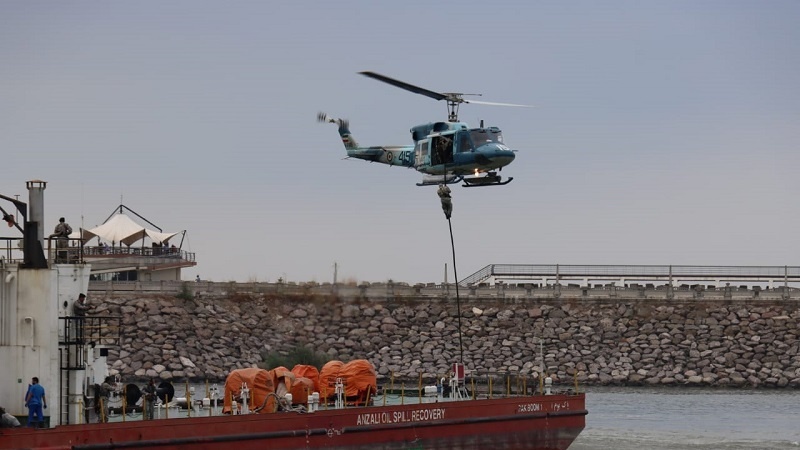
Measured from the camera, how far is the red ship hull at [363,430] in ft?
106

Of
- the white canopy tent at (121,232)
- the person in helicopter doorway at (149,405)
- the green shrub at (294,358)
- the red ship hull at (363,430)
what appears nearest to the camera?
the red ship hull at (363,430)

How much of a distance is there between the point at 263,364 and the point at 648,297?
18351 millimetres

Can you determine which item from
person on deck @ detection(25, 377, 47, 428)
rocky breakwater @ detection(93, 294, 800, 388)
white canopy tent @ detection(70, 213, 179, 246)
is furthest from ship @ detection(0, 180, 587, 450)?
white canopy tent @ detection(70, 213, 179, 246)

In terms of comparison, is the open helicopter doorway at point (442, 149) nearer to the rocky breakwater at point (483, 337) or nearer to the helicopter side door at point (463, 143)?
the helicopter side door at point (463, 143)

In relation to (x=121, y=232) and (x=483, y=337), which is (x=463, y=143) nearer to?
(x=483, y=337)

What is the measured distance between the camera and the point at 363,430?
121ft

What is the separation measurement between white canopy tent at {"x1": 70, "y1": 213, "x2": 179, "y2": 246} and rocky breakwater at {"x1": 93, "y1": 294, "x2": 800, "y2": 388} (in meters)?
14.3

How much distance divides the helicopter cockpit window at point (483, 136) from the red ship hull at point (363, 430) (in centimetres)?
1000

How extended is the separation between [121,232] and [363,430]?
50849 millimetres

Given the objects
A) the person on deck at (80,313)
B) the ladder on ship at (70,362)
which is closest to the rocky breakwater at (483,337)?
the ladder on ship at (70,362)

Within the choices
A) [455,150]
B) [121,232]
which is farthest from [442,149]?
[121,232]

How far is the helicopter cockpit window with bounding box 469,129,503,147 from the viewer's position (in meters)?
49.3

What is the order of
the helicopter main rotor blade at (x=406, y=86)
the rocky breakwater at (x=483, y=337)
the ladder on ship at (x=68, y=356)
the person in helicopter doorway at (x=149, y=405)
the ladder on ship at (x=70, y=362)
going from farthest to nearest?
the rocky breakwater at (x=483, y=337) → the helicopter main rotor blade at (x=406, y=86) → the person in helicopter doorway at (x=149, y=405) → the ladder on ship at (x=70, y=362) → the ladder on ship at (x=68, y=356)

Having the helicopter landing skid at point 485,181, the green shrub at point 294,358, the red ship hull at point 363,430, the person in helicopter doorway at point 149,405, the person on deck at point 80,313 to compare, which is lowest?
the red ship hull at point 363,430
